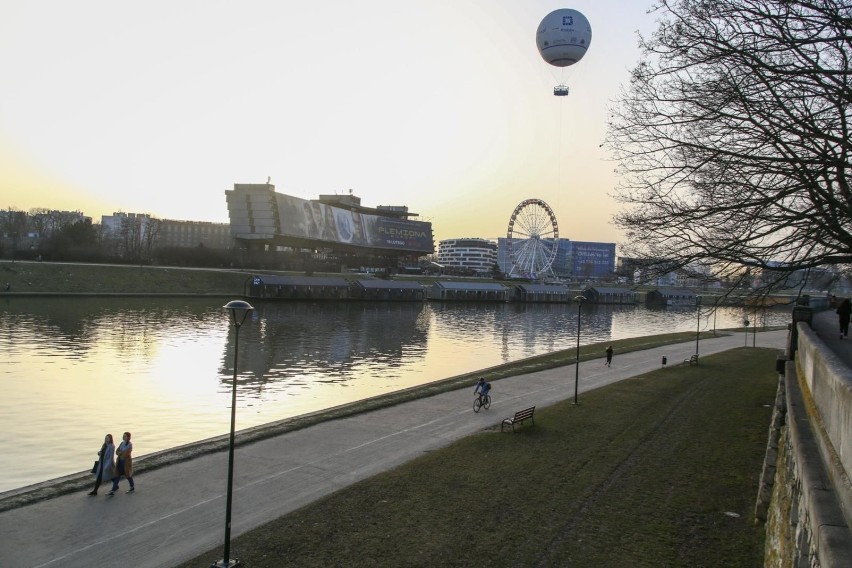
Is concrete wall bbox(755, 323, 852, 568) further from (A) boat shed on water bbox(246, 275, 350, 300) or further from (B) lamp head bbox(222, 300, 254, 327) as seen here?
(A) boat shed on water bbox(246, 275, 350, 300)

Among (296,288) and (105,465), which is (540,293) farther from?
(105,465)

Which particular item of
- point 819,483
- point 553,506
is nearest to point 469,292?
point 553,506

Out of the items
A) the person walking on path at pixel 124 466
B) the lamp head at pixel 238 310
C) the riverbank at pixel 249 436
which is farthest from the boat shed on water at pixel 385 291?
the lamp head at pixel 238 310

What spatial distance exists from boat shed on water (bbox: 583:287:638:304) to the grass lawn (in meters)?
131

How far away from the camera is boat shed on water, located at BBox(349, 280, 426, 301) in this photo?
370 feet

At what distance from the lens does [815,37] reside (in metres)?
10.2

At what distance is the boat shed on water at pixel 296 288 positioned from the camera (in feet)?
319

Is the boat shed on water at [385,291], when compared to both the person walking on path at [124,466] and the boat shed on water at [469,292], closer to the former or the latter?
the boat shed on water at [469,292]

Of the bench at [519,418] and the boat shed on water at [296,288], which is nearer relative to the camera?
the bench at [519,418]

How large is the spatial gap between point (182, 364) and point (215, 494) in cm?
2514

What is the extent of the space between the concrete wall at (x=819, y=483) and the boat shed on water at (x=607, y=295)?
5587 inches

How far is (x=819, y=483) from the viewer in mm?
6621

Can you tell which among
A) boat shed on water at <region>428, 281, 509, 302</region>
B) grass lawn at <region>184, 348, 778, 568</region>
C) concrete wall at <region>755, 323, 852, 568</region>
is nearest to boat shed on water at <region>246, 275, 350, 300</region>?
boat shed on water at <region>428, 281, 509, 302</region>

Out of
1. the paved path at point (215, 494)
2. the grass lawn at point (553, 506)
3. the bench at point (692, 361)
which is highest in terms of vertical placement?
the bench at point (692, 361)
